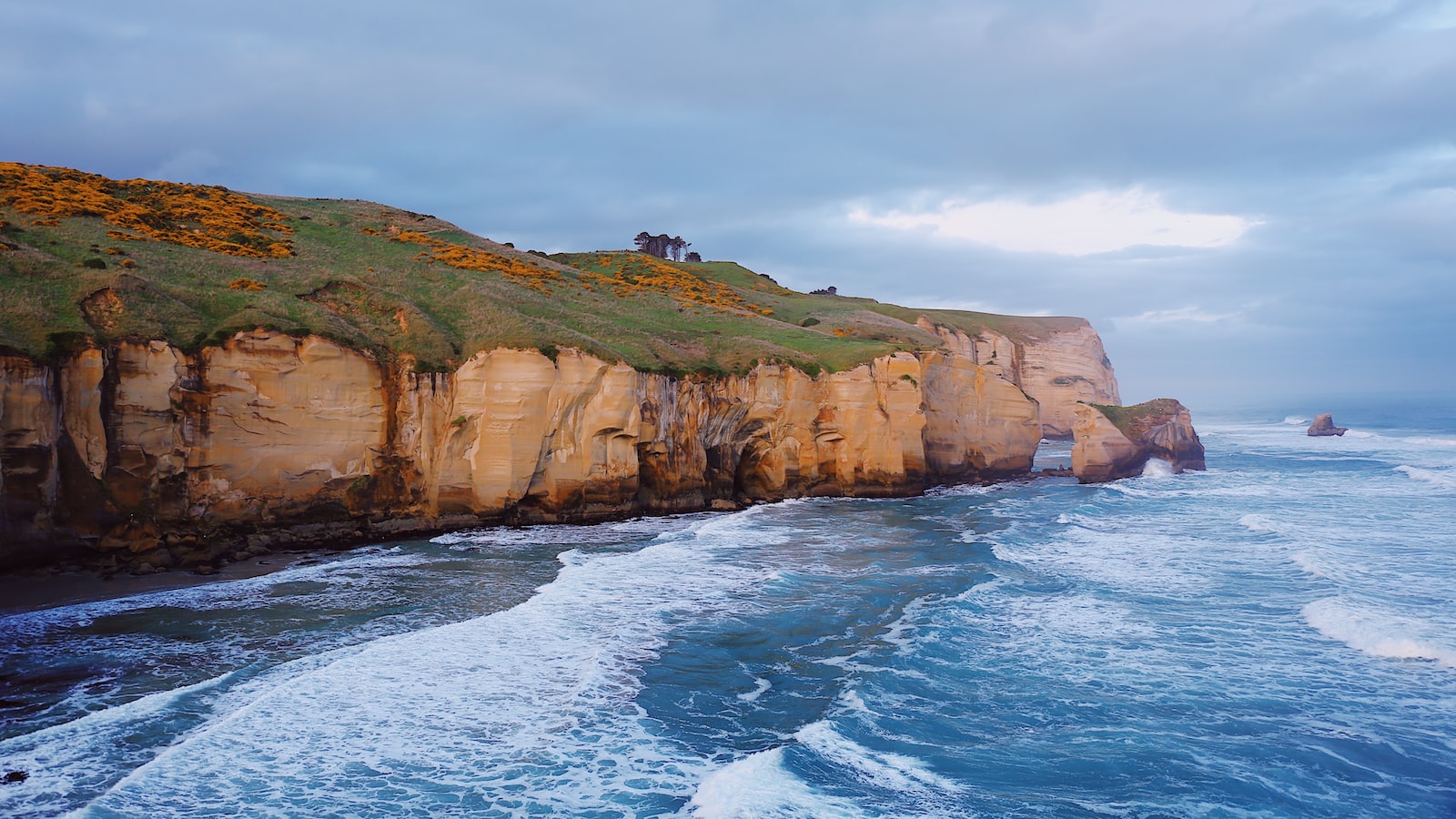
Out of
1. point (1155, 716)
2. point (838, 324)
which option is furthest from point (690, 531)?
point (838, 324)

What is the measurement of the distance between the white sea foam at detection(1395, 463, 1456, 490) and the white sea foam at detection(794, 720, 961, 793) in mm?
41884

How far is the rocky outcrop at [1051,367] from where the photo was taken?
7312 cm

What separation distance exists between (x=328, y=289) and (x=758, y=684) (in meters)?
27.8

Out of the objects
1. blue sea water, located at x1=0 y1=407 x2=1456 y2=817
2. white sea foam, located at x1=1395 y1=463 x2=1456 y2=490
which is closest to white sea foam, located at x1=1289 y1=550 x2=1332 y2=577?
blue sea water, located at x1=0 y1=407 x2=1456 y2=817

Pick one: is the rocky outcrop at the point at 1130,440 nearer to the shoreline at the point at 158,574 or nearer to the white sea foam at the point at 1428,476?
the white sea foam at the point at 1428,476

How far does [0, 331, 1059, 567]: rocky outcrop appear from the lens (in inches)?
916

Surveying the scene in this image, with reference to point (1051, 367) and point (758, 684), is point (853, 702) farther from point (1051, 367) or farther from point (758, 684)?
point (1051, 367)

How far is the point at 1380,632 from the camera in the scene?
1788cm

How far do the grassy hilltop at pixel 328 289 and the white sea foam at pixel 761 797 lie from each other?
74.0ft

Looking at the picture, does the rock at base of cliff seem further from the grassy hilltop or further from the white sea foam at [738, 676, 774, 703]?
the white sea foam at [738, 676, 774, 703]

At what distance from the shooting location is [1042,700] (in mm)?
14695

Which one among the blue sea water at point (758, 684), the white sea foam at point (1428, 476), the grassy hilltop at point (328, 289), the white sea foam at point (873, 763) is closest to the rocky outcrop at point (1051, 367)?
the grassy hilltop at point (328, 289)

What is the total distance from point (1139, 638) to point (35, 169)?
5601 cm

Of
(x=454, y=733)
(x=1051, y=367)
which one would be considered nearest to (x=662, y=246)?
(x=1051, y=367)
